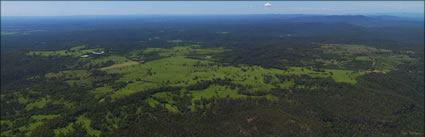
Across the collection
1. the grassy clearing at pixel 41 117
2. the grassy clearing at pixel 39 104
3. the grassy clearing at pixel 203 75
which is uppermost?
the grassy clearing at pixel 203 75

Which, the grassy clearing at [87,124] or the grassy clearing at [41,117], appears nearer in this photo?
the grassy clearing at [87,124]

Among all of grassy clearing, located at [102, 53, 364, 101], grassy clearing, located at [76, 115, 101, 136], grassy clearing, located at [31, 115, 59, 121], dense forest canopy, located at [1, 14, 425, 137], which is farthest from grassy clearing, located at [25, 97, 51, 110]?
grassy clearing, located at [76, 115, 101, 136]

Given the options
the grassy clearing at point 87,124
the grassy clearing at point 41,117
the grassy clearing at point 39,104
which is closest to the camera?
the grassy clearing at point 87,124

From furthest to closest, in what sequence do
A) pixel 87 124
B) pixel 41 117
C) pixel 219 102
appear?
pixel 219 102 < pixel 41 117 < pixel 87 124

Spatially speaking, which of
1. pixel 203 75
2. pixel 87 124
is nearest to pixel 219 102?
pixel 203 75

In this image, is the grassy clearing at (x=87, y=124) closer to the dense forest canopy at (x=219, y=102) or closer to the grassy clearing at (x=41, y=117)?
the dense forest canopy at (x=219, y=102)

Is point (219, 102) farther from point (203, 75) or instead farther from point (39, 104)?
point (39, 104)

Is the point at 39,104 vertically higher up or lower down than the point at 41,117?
higher up

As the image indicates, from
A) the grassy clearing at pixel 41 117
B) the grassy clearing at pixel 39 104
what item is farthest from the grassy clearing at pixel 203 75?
the grassy clearing at pixel 39 104

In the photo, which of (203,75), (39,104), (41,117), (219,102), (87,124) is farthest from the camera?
(203,75)

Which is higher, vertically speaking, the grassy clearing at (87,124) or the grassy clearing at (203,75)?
the grassy clearing at (203,75)

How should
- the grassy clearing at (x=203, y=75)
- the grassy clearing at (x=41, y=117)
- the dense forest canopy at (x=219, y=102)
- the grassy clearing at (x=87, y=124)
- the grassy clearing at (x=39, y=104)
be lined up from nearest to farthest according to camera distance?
the grassy clearing at (x=87, y=124), the dense forest canopy at (x=219, y=102), the grassy clearing at (x=41, y=117), the grassy clearing at (x=39, y=104), the grassy clearing at (x=203, y=75)

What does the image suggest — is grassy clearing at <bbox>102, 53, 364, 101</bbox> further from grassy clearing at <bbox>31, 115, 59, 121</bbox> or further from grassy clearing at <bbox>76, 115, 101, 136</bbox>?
grassy clearing at <bbox>31, 115, 59, 121</bbox>
